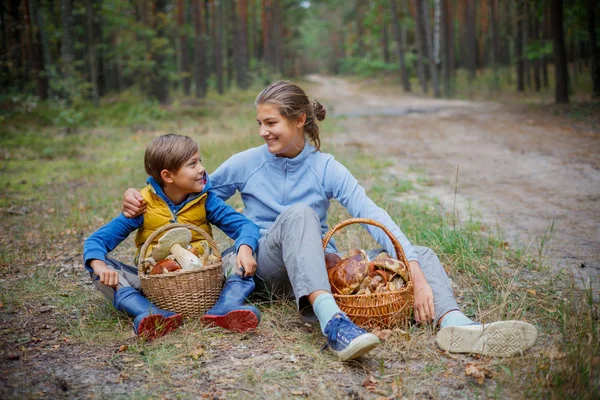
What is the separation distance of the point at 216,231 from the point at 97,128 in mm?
9794

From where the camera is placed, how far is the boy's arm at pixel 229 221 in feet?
10.6

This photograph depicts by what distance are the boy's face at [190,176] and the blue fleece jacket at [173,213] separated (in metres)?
0.10

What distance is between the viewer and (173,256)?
10.1ft

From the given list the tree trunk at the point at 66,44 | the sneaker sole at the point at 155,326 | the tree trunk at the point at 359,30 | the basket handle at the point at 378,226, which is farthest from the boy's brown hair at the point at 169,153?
the tree trunk at the point at 359,30

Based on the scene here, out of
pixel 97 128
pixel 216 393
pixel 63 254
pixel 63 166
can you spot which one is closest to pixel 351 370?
pixel 216 393

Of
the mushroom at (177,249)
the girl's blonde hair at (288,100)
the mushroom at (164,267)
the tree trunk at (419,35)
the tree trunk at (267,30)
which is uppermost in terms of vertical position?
the tree trunk at (267,30)

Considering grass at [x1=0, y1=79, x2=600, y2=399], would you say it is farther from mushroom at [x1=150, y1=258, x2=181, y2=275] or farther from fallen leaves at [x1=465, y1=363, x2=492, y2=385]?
mushroom at [x1=150, y1=258, x2=181, y2=275]

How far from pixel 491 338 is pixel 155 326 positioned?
1826mm

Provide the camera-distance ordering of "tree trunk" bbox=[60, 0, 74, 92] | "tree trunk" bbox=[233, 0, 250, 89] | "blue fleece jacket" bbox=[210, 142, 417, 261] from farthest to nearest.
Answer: "tree trunk" bbox=[233, 0, 250, 89] → "tree trunk" bbox=[60, 0, 74, 92] → "blue fleece jacket" bbox=[210, 142, 417, 261]

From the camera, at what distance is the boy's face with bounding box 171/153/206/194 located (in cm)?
318

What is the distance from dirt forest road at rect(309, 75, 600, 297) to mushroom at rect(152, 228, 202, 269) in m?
2.42

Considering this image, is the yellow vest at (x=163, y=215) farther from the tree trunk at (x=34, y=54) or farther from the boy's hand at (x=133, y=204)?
the tree trunk at (x=34, y=54)

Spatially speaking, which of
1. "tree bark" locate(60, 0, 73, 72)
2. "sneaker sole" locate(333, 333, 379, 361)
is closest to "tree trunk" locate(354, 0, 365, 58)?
"tree bark" locate(60, 0, 73, 72)

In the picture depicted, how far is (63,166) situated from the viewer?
9445 mm
